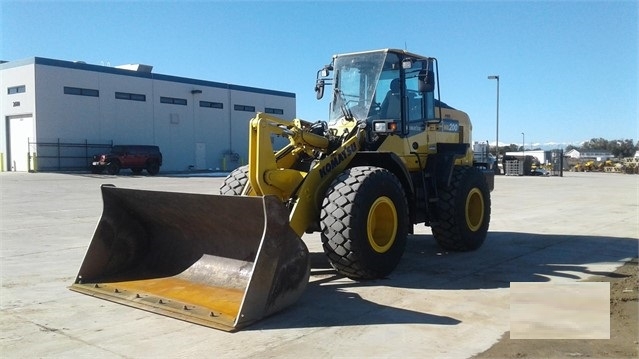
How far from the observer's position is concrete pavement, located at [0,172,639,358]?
4410 mm

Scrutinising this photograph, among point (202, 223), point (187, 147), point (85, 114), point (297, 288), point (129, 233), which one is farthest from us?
point (187, 147)

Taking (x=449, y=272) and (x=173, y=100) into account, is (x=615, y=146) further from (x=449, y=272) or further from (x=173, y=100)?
(x=449, y=272)

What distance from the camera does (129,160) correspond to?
111ft

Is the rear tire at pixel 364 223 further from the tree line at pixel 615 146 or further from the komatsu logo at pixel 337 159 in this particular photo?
the tree line at pixel 615 146

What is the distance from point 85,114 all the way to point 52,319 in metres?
33.4

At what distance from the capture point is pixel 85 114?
117 ft

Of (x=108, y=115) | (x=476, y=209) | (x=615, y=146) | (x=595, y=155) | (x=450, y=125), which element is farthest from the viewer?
(x=615, y=146)

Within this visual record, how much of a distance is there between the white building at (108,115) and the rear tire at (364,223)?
3208 cm

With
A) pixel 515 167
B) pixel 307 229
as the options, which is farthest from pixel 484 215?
pixel 515 167

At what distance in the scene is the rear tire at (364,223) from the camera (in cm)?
588

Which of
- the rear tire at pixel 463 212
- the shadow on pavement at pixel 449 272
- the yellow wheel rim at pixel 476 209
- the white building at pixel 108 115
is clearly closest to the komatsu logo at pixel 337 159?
the shadow on pavement at pixel 449 272

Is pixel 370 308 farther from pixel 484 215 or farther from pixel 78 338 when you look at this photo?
pixel 484 215

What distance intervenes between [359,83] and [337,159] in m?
1.64

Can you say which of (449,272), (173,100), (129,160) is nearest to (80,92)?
(129,160)
